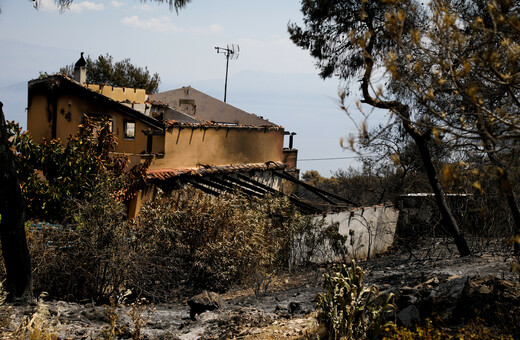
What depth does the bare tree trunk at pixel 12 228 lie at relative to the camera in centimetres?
882

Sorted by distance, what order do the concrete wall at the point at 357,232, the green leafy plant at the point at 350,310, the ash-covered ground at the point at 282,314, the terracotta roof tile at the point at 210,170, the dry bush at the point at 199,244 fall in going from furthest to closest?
the terracotta roof tile at the point at 210,170, the concrete wall at the point at 357,232, the dry bush at the point at 199,244, the ash-covered ground at the point at 282,314, the green leafy plant at the point at 350,310

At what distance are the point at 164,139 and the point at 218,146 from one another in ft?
10.2

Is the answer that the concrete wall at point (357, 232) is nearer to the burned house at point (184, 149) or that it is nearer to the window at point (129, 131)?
the burned house at point (184, 149)

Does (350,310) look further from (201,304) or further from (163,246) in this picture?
(163,246)

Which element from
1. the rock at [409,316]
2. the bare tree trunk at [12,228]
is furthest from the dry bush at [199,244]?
the rock at [409,316]

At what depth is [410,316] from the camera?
24.6 ft

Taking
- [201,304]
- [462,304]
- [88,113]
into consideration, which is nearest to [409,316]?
[462,304]

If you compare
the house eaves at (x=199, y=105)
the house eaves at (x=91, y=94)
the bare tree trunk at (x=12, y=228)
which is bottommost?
the bare tree trunk at (x=12, y=228)

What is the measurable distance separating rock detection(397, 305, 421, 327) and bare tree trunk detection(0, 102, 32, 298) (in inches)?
248

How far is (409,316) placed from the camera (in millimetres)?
7492

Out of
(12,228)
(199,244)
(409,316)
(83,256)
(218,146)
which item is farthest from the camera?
(218,146)

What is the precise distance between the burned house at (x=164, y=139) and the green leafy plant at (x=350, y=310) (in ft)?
31.7

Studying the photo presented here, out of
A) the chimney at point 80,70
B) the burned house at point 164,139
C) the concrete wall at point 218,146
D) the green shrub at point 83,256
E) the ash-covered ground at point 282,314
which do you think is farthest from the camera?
the chimney at point 80,70

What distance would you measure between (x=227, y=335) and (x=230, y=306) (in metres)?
2.24
